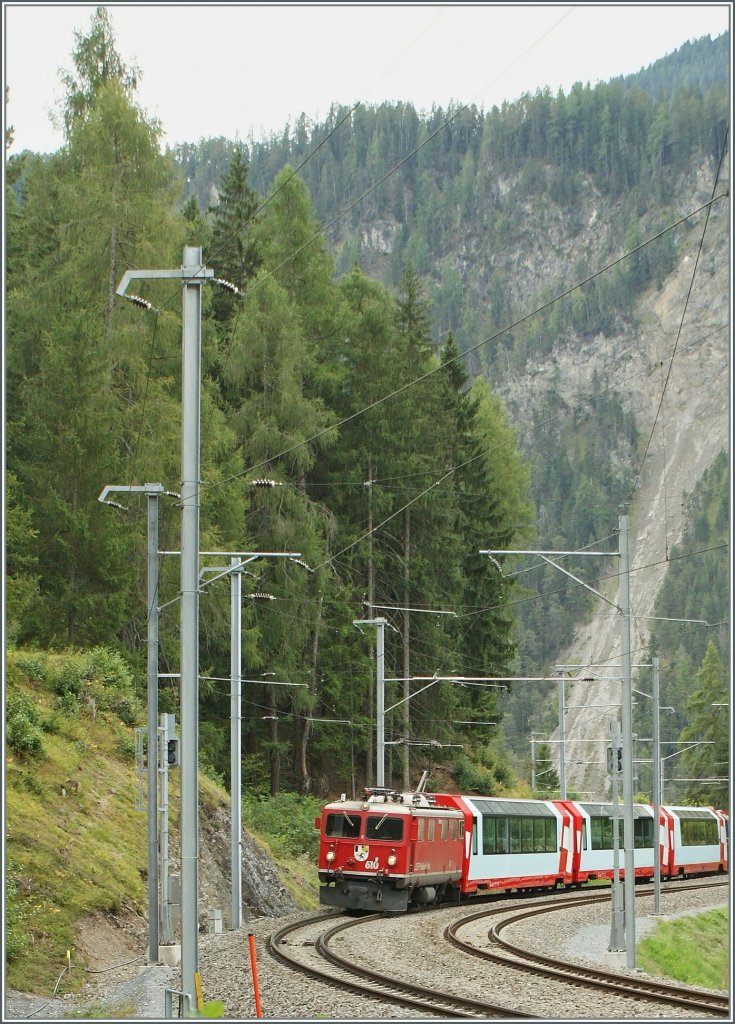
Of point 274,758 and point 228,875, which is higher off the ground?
point 274,758

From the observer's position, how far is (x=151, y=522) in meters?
22.5

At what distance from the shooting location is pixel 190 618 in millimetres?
13680

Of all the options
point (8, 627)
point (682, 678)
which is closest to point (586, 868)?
point (8, 627)

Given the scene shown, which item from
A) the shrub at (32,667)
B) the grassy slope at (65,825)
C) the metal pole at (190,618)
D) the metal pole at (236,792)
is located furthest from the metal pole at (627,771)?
the shrub at (32,667)

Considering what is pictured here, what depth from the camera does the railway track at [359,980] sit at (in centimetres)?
1540

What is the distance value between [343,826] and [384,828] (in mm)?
1045

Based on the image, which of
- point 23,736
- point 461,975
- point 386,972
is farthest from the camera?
point 23,736

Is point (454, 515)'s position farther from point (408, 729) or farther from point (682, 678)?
point (682, 678)

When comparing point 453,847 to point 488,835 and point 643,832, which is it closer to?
point 488,835

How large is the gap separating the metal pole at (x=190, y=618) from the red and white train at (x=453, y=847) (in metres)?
11.6

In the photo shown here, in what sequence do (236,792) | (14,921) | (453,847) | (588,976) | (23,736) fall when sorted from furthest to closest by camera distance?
1. (453,847)
2. (236,792)
3. (23,736)
4. (14,921)
5. (588,976)

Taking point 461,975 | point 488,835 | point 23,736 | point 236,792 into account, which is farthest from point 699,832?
point 461,975

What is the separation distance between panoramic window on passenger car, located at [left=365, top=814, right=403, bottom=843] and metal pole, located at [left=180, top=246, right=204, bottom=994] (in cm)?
1459

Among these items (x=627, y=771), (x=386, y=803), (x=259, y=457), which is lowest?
(x=386, y=803)
